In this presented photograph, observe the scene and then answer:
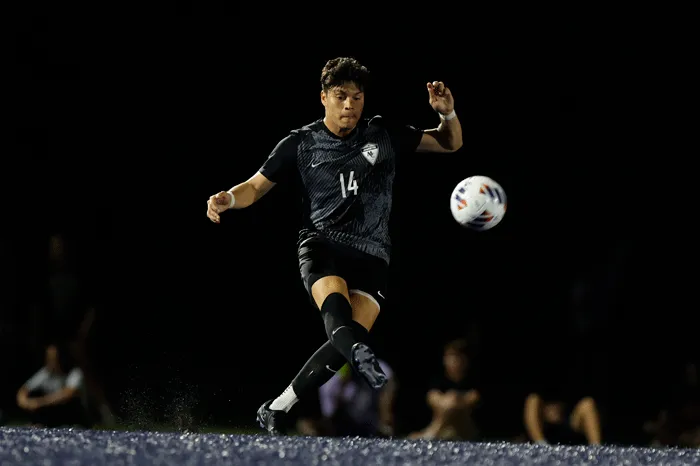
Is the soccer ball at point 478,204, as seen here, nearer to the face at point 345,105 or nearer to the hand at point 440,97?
the hand at point 440,97

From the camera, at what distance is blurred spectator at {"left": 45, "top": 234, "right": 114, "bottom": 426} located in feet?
26.3

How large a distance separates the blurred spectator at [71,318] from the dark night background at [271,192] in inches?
41.5

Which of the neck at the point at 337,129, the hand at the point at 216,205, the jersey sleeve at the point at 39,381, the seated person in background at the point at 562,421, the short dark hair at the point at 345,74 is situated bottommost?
the seated person in background at the point at 562,421

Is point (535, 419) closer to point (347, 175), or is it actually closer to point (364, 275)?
point (364, 275)

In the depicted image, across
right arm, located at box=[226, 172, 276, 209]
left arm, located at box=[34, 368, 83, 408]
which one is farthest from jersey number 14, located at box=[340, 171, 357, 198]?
left arm, located at box=[34, 368, 83, 408]

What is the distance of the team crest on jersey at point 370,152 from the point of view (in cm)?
475

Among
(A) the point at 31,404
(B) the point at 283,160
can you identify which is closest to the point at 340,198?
(B) the point at 283,160

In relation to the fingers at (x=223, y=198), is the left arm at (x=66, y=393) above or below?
below

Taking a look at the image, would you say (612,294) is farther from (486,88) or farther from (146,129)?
(146,129)

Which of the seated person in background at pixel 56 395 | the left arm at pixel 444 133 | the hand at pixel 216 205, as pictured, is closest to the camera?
the hand at pixel 216 205

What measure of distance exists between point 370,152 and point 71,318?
4520 mm

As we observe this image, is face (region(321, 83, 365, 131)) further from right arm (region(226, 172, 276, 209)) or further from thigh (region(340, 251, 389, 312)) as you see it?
thigh (region(340, 251, 389, 312))

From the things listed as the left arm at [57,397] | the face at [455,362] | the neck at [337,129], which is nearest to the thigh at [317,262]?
the neck at [337,129]

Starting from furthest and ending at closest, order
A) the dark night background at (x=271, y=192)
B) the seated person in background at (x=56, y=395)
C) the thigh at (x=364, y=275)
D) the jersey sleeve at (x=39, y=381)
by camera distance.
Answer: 1. the dark night background at (x=271, y=192)
2. the jersey sleeve at (x=39, y=381)
3. the seated person in background at (x=56, y=395)
4. the thigh at (x=364, y=275)
